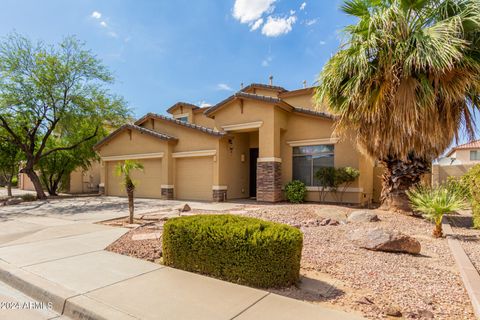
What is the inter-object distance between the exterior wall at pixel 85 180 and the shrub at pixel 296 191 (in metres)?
17.9

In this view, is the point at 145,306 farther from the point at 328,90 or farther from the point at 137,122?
the point at 137,122

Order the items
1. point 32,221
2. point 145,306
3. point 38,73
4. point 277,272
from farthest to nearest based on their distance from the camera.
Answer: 1. point 38,73
2. point 32,221
3. point 277,272
4. point 145,306

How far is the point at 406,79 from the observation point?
8352 mm

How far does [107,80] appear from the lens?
17453 millimetres

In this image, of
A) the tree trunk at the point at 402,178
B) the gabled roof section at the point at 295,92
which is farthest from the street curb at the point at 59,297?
the gabled roof section at the point at 295,92

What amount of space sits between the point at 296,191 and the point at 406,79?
6894mm

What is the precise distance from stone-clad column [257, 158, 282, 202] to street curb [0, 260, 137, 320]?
10431mm

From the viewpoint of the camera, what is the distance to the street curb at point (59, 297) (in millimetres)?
3174

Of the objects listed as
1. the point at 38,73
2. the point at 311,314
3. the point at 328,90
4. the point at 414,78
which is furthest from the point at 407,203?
the point at 38,73

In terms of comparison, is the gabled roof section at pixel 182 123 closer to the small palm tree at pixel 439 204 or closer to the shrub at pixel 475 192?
the small palm tree at pixel 439 204

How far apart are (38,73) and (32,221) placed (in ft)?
33.7

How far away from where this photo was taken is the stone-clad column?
44.5 ft

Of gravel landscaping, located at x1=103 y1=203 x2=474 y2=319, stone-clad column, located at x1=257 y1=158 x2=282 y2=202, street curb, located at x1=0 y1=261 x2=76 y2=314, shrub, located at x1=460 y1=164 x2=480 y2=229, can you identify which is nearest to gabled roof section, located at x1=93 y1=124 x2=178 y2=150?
stone-clad column, located at x1=257 y1=158 x2=282 y2=202

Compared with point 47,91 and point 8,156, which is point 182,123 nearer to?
point 47,91
